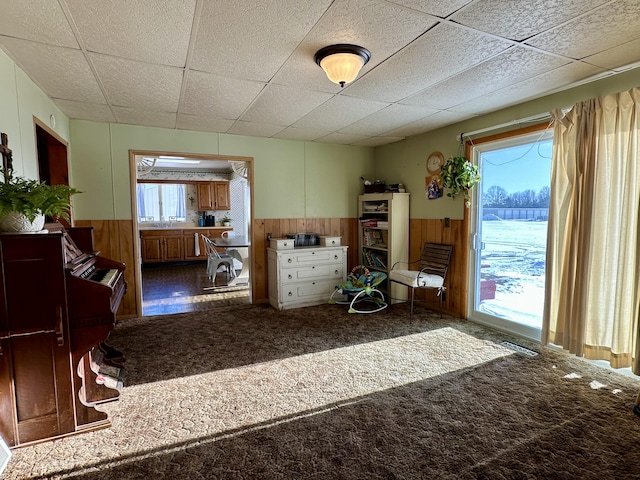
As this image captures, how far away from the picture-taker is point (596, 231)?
2.75 metres

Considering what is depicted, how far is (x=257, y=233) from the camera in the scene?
4984 millimetres

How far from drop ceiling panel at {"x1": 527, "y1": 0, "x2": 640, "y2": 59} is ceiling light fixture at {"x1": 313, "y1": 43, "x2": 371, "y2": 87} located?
108cm

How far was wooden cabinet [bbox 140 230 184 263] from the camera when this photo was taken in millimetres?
8094

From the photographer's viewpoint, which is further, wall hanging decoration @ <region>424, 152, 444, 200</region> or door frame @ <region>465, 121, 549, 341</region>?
wall hanging decoration @ <region>424, 152, 444, 200</region>

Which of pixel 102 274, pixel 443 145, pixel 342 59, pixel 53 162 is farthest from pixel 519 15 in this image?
pixel 53 162

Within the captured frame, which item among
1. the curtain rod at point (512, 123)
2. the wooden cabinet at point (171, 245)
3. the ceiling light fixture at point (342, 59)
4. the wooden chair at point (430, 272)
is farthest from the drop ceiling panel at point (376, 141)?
the wooden cabinet at point (171, 245)

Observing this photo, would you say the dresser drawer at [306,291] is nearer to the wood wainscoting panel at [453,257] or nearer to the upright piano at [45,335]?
the wood wainscoting panel at [453,257]

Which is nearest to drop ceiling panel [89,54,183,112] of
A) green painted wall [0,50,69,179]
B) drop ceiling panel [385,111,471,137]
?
green painted wall [0,50,69,179]

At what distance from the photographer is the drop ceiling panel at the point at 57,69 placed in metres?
2.24

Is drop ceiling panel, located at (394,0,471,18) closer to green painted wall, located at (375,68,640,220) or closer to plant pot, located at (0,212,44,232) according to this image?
green painted wall, located at (375,68,640,220)

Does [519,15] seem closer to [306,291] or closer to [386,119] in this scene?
[386,119]

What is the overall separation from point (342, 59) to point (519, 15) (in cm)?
102

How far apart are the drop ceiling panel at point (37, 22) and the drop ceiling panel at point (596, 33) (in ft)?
9.11

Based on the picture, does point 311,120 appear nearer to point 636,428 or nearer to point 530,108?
point 530,108
